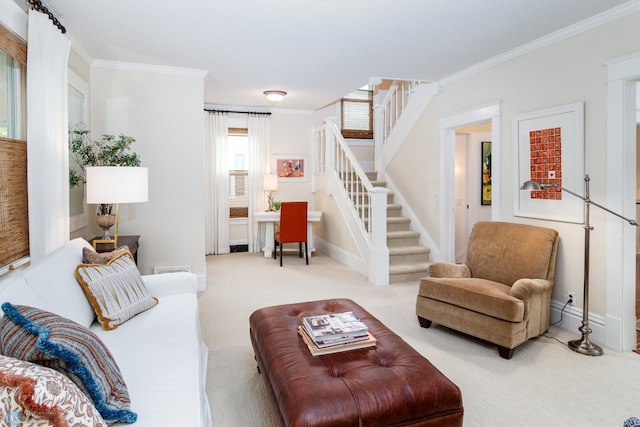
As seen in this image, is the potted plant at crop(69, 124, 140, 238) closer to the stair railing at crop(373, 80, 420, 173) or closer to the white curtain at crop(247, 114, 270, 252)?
the white curtain at crop(247, 114, 270, 252)

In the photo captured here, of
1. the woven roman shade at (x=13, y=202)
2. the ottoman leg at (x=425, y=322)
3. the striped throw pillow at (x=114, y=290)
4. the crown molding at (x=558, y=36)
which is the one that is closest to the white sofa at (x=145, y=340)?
the striped throw pillow at (x=114, y=290)

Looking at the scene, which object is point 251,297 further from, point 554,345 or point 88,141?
point 554,345

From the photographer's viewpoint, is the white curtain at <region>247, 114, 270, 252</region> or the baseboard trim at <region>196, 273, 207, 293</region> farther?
the white curtain at <region>247, 114, 270, 252</region>

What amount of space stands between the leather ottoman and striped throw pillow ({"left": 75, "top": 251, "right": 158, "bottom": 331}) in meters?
0.87

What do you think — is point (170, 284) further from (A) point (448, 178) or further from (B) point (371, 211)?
(A) point (448, 178)

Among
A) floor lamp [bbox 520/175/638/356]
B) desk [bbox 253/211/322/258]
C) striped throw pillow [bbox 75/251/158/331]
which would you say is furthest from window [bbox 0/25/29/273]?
desk [bbox 253/211/322/258]

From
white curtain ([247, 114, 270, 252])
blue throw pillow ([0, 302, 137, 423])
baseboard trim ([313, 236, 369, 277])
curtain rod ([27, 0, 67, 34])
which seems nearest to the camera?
blue throw pillow ([0, 302, 137, 423])

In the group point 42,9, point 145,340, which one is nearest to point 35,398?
point 145,340

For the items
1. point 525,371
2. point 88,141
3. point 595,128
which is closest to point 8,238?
point 88,141

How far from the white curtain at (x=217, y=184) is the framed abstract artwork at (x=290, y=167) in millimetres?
918

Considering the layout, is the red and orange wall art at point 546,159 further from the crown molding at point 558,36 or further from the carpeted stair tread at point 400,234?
the carpeted stair tread at point 400,234

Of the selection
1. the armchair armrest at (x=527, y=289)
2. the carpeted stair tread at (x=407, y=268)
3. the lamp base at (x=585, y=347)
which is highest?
the armchair armrest at (x=527, y=289)

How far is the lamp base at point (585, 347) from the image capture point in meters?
2.73

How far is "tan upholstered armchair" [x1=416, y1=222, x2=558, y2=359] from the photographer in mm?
2672
